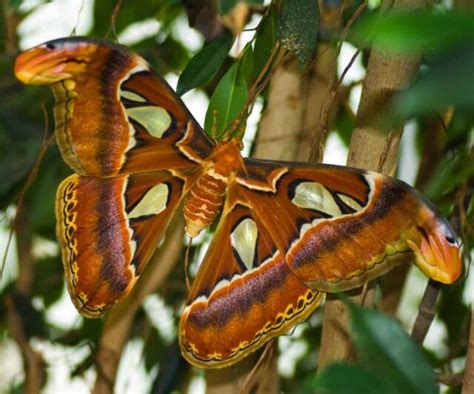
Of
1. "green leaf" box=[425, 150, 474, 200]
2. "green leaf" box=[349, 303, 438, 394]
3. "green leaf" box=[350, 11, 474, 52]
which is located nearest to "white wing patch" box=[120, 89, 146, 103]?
"green leaf" box=[425, 150, 474, 200]

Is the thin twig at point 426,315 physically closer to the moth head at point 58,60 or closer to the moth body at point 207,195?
the moth body at point 207,195

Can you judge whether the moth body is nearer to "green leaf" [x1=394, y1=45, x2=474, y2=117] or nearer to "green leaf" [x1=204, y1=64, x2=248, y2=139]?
"green leaf" [x1=204, y1=64, x2=248, y2=139]

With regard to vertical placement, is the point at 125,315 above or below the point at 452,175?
below

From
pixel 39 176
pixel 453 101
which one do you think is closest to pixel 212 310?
pixel 39 176

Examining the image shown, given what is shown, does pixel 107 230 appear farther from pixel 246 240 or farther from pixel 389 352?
pixel 389 352

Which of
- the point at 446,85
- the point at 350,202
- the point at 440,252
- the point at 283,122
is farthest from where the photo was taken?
the point at 283,122

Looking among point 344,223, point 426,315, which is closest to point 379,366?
point 344,223

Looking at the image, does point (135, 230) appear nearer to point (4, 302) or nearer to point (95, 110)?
point (95, 110)
